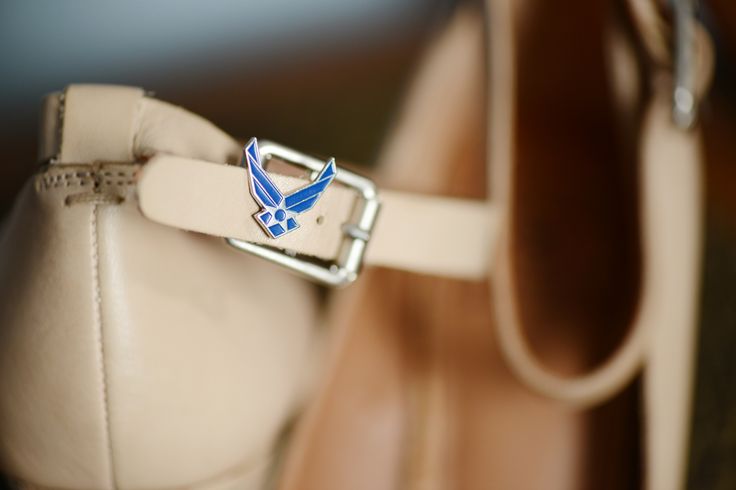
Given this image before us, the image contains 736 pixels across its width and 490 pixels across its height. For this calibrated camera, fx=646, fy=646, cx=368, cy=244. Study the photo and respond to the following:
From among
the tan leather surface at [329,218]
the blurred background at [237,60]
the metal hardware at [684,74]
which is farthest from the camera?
the blurred background at [237,60]

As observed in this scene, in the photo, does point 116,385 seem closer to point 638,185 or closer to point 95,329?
point 95,329

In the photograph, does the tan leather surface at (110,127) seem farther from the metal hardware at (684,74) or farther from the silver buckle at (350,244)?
the metal hardware at (684,74)

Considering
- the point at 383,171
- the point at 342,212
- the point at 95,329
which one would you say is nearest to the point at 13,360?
the point at 95,329

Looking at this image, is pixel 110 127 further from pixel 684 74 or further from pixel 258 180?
pixel 684 74

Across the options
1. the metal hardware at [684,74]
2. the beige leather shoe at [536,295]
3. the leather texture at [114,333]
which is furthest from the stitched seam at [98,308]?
the metal hardware at [684,74]

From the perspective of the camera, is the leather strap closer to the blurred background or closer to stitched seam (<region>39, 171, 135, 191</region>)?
stitched seam (<region>39, 171, 135, 191</region>)

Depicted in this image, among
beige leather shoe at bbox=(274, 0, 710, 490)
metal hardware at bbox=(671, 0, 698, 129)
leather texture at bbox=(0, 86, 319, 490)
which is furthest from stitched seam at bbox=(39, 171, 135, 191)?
metal hardware at bbox=(671, 0, 698, 129)
